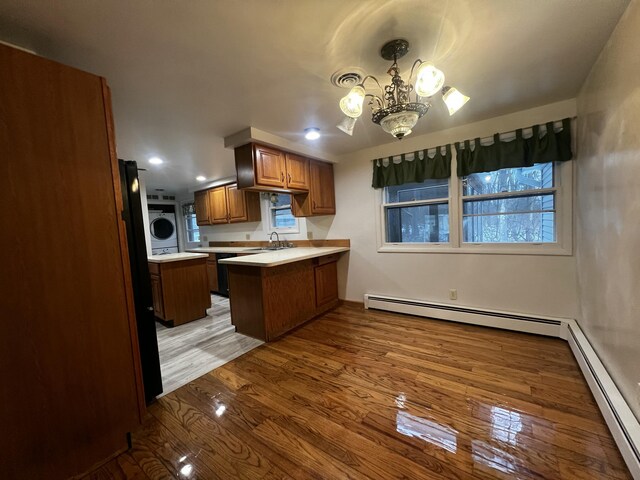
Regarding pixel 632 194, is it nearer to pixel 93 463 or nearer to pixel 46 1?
pixel 46 1

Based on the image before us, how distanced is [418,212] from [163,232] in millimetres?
5948

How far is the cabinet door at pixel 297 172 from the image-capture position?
3.06 metres

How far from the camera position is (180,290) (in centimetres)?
330

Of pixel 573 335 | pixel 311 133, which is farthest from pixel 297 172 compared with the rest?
pixel 573 335

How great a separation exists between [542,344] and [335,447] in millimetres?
2227

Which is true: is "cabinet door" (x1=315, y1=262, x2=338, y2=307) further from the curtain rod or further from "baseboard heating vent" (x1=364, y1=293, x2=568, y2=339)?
the curtain rod

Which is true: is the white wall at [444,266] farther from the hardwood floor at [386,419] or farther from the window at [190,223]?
the window at [190,223]

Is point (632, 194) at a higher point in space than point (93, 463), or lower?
higher

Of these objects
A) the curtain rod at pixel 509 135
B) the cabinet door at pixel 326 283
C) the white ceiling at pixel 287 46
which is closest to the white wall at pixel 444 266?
the curtain rod at pixel 509 135

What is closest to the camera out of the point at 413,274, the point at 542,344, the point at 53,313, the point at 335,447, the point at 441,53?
the point at 53,313

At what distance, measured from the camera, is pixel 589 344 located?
1.95 meters

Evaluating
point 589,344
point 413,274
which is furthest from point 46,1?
point 589,344

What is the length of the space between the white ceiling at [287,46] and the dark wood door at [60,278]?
30 cm

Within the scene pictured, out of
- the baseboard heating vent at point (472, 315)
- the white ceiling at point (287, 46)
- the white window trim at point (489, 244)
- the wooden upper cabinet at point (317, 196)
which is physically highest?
the white ceiling at point (287, 46)
